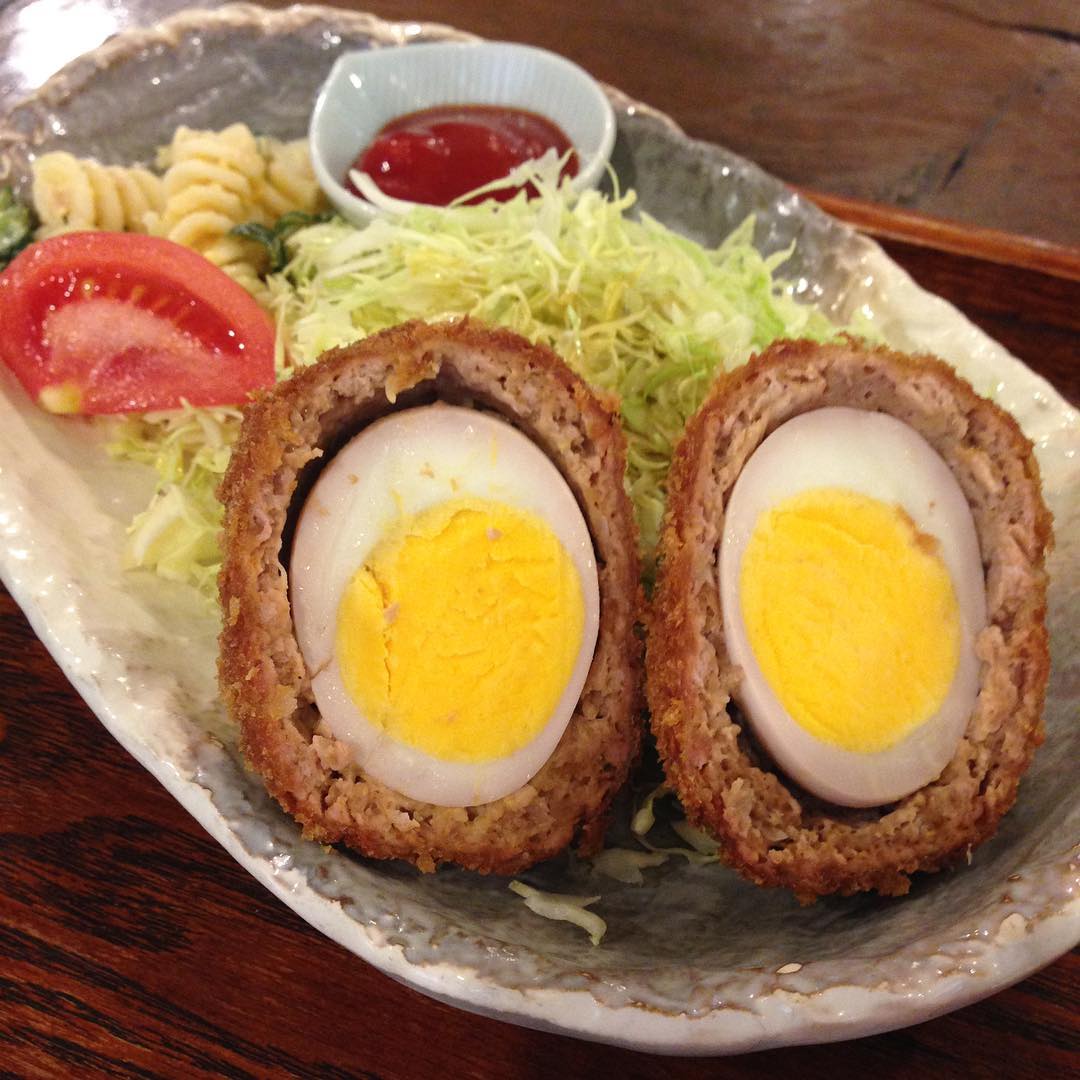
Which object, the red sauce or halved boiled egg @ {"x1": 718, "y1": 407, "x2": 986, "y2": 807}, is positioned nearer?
halved boiled egg @ {"x1": 718, "y1": 407, "x2": 986, "y2": 807}

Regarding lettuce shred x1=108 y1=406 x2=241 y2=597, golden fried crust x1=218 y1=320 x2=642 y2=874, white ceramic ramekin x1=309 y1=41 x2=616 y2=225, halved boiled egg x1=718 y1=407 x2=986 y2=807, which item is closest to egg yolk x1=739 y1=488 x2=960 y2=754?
halved boiled egg x1=718 y1=407 x2=986 y2=807

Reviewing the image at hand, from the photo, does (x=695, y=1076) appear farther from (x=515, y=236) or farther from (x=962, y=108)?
(x=962, y=108)

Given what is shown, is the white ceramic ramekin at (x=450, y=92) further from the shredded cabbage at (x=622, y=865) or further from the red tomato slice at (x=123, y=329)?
the shredded cabbage at (x=622, y=865)

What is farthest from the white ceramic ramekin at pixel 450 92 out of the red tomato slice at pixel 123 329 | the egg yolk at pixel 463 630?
the egg yolk at pixel 463 630

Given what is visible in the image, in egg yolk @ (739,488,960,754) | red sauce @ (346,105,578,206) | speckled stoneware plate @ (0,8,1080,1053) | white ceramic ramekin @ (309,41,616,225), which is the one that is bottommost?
speckled stoneware plate @ (0,8,1080,1053)

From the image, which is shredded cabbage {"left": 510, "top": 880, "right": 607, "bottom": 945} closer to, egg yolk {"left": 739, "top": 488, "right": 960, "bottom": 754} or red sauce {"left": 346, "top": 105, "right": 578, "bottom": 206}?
egg yolk {"left": 739, "top": 488, "right": 960, "bottom": 754}

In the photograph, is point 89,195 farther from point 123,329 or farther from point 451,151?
point 451,151

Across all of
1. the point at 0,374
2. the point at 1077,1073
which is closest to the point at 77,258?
the point at 0,374

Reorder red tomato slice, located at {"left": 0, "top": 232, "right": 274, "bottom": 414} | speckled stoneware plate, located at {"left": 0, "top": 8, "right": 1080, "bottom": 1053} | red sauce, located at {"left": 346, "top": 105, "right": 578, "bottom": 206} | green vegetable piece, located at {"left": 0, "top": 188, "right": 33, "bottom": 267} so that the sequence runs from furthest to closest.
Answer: red sauce, located at {"left": 346, "top": 105, "right": 578, "bottom": 206}
green vegetable piece, located at {"left": 0, "top": 188, "right": 33, "bottom": 267}
red tomato slice, located at {"left": 0, "top": 232, "right": 274, "bottom": 414}
speckled stoneware plate, located at {"left": 0, "top": 8, "right": 1080, "bottom": 1053}
